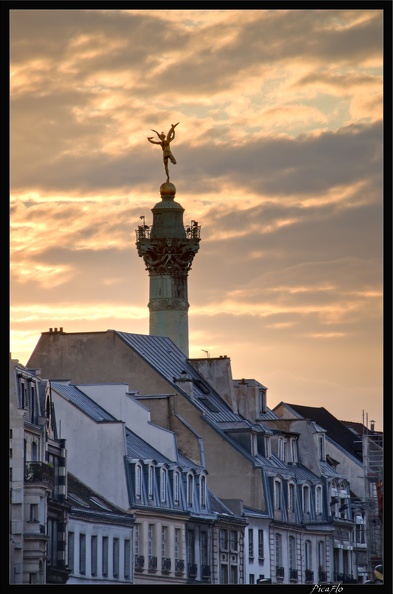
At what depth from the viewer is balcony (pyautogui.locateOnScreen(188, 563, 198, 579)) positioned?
5295 inches

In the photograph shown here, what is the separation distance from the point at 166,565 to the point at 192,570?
431 centimetres

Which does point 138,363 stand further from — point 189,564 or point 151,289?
point 151,289

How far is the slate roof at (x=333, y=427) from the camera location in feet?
609

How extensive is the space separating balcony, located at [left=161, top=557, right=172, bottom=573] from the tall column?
52.7 m

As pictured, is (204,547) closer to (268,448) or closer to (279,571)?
(279,571)

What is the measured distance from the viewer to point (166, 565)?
131 m

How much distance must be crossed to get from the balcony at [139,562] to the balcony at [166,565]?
2892 mm

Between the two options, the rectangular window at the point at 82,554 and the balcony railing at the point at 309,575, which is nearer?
the rectangular window at the point at 82,554

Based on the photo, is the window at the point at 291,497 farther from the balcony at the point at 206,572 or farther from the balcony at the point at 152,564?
the balcony at the point at 152,564

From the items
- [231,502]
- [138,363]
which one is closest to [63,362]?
[138,363]

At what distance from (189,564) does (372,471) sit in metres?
20.9

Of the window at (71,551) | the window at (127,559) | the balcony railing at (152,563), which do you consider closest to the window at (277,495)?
the balcony railing at (152,563)

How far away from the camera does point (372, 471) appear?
15188 cm

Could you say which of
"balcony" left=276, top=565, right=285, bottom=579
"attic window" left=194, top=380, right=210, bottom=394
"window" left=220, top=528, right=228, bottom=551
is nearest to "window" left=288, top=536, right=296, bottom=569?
"balcony" left=276, top=565, right=285, bottom=579
